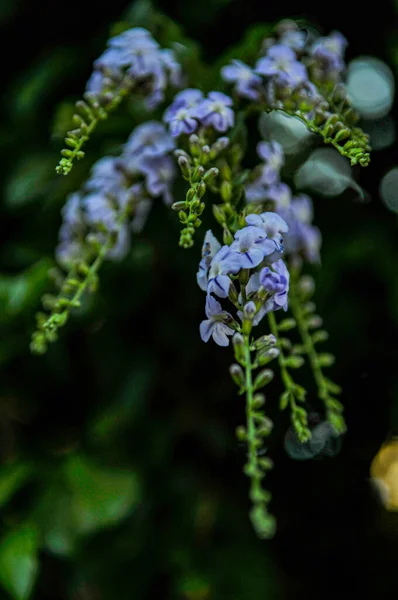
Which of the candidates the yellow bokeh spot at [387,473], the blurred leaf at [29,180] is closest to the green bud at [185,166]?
the blurred leaf at [29,180]

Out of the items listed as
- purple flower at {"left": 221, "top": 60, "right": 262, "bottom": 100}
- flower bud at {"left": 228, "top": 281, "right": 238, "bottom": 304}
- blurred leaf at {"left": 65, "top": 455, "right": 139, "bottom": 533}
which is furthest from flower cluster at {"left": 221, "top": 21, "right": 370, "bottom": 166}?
blurred leaf at {"left": 65, "top": 455, "right": 139, "bottom": 533}

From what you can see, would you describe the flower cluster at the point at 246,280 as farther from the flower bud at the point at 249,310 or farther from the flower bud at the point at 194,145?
the flower bud at the point at 194,145

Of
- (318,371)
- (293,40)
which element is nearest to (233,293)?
(318,371)

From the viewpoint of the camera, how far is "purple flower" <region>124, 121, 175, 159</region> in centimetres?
108

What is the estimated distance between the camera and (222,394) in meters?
1.39

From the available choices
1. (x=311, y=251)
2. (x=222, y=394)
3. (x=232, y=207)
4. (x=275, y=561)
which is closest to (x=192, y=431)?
(x=222, y=394)

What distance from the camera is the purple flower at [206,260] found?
2.46 ft

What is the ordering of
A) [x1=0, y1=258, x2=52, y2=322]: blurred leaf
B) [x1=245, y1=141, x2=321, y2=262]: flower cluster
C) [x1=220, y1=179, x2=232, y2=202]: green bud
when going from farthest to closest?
[x1=0, y1=258, x2=52, y2=322]: blurred leaf → [x1=245, y1=141, x2=321, y2=262]: flower cluster → [x1=220, y1=179, x2=232, y2=202]: green bud

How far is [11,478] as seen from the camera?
50.6 inches

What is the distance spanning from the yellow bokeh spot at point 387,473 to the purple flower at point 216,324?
810 millimetres

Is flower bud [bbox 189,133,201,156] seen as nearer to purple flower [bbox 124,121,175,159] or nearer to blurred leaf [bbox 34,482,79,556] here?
purple flower [bbox 124,121,175,159]

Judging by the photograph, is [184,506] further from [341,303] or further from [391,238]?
[391,238]

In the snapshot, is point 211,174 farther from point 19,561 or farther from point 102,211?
point 19,561

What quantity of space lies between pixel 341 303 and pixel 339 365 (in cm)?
12
